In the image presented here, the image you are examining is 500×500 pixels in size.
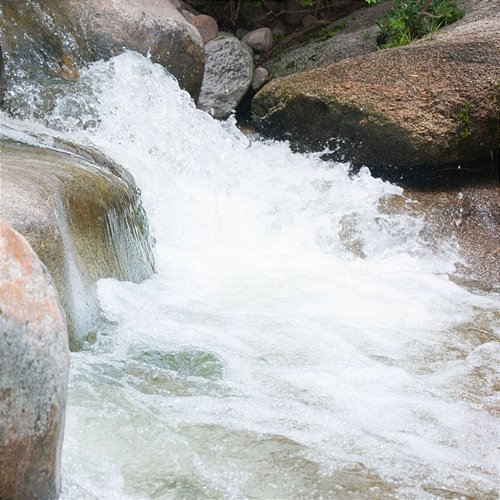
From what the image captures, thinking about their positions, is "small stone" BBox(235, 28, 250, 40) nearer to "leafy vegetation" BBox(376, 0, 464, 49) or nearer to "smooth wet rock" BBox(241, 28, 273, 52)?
"smooth wet rock" BBox(241, 28, 273, 52)

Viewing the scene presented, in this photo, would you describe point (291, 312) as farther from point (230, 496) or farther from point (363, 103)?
point (363, 103)

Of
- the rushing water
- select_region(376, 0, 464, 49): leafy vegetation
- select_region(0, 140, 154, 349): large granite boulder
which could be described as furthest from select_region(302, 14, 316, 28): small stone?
select_region(0, 140, 154, 349): large granite boulder

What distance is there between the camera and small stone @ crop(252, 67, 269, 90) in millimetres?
8602

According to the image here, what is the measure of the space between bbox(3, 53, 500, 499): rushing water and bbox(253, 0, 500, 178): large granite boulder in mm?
269

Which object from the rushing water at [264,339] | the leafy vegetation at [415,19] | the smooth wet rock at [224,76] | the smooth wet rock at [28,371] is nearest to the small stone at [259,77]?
the smooth wet rock at [224,76]

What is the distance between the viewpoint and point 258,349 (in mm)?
3537

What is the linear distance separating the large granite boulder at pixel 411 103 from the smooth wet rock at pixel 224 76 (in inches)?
55.9

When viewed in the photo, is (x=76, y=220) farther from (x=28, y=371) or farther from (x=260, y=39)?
(x=260, y=39)

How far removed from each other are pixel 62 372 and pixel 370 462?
1103mm

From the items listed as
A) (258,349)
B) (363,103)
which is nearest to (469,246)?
(363,103)

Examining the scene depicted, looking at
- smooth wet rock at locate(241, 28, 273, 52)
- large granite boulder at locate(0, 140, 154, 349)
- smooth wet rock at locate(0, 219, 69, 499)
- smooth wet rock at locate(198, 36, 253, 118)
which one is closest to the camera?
smooth wet rock at locate(0, 219, 69, 499)

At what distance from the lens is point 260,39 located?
9.41m

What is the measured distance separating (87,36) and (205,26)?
9.28 feet

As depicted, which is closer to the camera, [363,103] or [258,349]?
[258,349]
